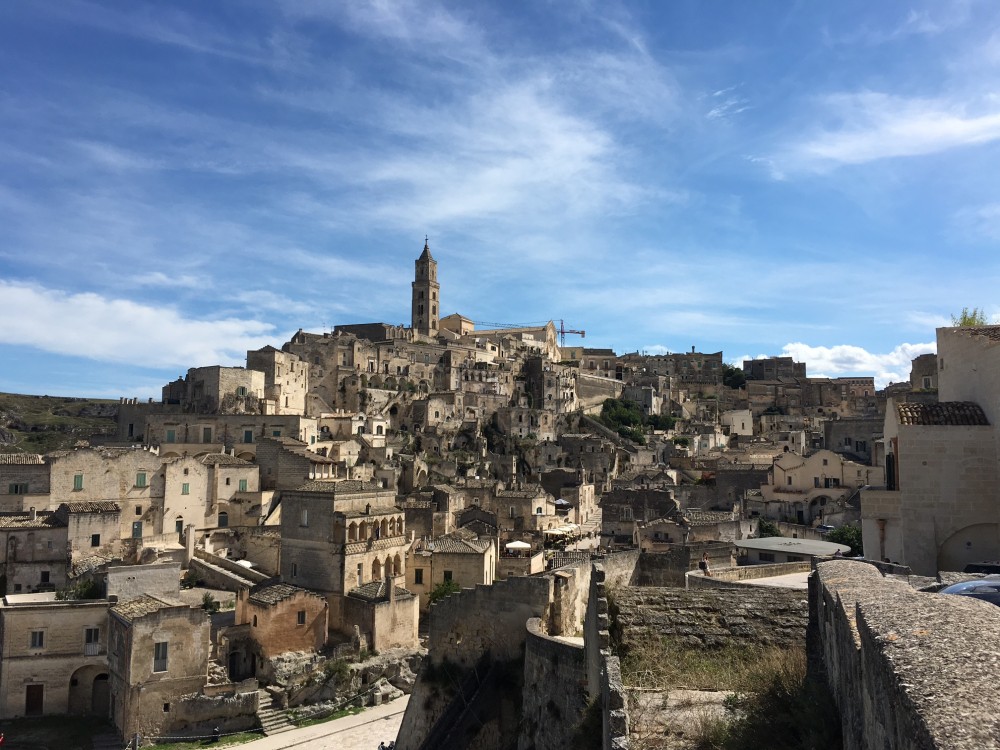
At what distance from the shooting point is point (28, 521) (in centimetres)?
3366

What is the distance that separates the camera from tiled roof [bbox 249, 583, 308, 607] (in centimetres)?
2834

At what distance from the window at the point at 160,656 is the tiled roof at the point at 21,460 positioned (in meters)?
17.5

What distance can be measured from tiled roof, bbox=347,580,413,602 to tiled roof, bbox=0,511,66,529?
14.0m

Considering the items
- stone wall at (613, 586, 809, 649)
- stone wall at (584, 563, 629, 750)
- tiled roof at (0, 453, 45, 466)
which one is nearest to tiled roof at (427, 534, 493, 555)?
tiled roof at (0, 453, 45, 466)

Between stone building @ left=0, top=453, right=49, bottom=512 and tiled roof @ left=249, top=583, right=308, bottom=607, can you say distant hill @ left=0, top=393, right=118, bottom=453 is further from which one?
tiled roof @ left=249, top=583, right=308, bottom=607

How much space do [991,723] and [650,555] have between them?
15.5 m

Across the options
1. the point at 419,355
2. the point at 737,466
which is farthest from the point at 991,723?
the point at 419,355

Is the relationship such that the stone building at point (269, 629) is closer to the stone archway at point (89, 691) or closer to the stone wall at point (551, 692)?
the stone archway at point (89, 691)

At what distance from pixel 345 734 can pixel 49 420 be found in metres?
80.2

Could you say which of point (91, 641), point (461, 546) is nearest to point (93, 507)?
point (91, 641)

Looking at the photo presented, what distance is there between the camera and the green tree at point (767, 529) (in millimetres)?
37625

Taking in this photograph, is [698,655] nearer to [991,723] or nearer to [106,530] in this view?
[991,723]

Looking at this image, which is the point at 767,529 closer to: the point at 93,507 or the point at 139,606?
the point at 139,606

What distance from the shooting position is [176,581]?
29844mm
